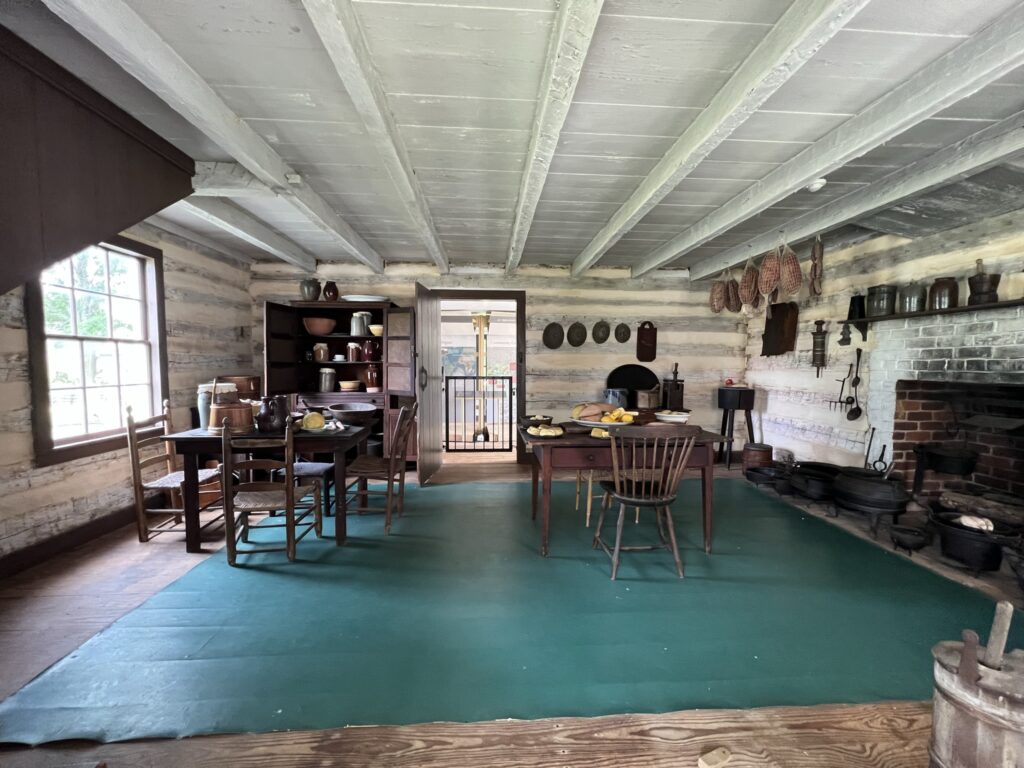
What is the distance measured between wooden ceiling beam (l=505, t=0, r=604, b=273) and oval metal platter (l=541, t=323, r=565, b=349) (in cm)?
273

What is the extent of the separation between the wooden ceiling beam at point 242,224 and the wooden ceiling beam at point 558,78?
2.41 m

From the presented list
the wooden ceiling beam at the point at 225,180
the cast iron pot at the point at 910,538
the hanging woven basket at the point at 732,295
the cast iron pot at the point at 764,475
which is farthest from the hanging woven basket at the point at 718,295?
the wooden ceiling beam at the point at 225,180

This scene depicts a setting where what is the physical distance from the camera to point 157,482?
9.98 ft

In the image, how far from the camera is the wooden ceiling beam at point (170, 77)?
56.0 inches

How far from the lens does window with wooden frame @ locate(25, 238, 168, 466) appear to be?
281cm

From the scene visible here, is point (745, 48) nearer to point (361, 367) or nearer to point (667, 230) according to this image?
point (667, 230)

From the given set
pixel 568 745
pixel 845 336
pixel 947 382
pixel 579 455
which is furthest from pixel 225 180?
pixel 947 382

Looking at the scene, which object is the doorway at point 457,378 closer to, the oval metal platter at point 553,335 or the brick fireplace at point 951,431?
the oval metal platter at point 553,335

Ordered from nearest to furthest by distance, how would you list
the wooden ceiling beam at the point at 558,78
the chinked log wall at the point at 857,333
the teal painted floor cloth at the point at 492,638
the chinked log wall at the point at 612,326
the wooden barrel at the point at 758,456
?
A: the wooden ceiling beam at the point at 558,78, the teal painted floor cloth at the point at 492,638, the chinked log wall at the point at 857,333, the wooden barrel at the point at 758,456, the chinked log wall at the point at 612,326

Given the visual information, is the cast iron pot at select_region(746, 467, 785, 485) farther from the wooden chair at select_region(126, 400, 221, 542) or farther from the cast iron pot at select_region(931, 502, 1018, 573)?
the wooden chair at select_region(126, 400, 221, 542)

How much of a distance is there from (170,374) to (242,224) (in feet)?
5.33

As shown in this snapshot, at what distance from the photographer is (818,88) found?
1883 millimetres

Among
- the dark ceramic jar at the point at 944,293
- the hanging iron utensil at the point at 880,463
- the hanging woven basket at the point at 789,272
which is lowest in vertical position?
the hanging iron utensil at the point at 880,463

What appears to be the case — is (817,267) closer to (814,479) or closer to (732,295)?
(732,295)
